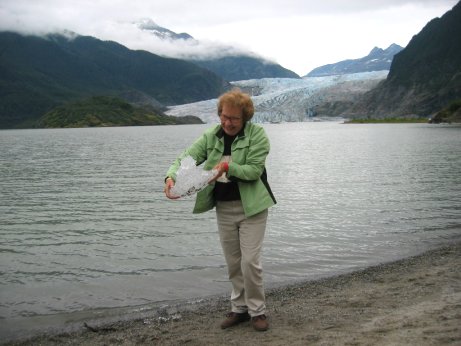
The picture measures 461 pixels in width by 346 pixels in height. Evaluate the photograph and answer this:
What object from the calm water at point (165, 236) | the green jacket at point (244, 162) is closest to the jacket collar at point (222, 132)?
the green jacket at point (244, 162)

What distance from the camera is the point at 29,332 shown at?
8312 millimetres

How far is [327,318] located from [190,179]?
305 centimetres

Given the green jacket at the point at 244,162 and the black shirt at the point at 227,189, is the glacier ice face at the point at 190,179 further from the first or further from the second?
the black shirt at the point at 227,189

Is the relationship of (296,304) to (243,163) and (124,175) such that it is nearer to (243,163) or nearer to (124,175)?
(243,163)

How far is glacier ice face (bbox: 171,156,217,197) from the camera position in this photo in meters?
6.52

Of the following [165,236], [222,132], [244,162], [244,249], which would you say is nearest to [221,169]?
[244,162]

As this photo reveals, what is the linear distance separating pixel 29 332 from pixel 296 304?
4499 mm

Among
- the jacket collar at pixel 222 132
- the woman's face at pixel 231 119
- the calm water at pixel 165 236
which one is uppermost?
the woman's face at pixel 231 119

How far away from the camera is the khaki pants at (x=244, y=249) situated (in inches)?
264

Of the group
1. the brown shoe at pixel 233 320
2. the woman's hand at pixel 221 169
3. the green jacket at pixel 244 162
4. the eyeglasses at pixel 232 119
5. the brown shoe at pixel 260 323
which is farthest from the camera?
the brown shoe at pixel 233 320

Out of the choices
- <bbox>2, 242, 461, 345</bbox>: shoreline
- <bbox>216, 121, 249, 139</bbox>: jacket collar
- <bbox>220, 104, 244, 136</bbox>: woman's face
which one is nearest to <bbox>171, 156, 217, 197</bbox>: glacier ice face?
<bbox>216, 121, 249, 139</bbox>: jacket collar

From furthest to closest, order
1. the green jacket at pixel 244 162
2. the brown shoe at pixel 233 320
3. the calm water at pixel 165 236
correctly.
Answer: the calm water at pixel 165 236 < the brown shoe at pixel 233 320 < the green jacket at pixel 244 162

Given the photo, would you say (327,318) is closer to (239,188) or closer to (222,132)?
(239,188)

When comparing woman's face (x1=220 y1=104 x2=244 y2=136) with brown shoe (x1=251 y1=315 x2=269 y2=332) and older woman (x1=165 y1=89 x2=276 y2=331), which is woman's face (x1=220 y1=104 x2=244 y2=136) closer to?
older woman (x1=165 y1=89 x2=276 y2=331)
